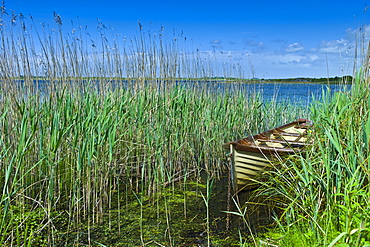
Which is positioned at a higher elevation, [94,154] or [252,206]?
[94,154]

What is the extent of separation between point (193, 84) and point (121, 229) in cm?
307

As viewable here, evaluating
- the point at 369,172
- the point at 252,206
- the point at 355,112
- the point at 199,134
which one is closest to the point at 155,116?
the point at 199,134

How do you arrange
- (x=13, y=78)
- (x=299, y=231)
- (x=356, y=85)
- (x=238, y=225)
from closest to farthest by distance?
1. (x=299, y=231)
2. (x=356, y=85)
3. (x=238, y=225)
4. (x=13, y=78)

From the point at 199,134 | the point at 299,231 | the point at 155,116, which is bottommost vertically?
the point at 299,231

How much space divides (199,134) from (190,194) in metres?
0.90

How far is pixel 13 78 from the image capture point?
11.8 feet

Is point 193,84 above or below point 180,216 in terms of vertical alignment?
above

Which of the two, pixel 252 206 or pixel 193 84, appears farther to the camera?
pixel 193 84

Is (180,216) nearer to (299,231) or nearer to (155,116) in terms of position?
(155,116)

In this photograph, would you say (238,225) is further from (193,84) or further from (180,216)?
(193,84)

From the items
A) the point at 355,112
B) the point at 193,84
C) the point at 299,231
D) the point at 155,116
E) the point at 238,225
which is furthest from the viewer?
the point at 193,84

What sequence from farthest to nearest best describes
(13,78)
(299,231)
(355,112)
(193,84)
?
1. (193,84)
2. (13,78)
3. (355,112)
4. (299,231)

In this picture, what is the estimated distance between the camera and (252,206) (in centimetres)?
371

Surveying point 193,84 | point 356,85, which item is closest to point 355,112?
point 356,85
